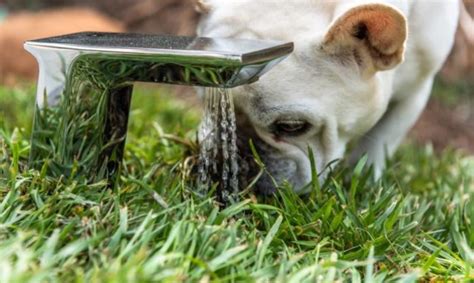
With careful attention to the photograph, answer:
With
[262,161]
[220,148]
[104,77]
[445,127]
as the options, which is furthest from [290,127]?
[445,127]

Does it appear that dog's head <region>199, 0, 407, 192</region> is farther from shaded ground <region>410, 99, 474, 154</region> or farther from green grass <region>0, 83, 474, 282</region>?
shaded ground <region>410, 99, 474, 154</region>

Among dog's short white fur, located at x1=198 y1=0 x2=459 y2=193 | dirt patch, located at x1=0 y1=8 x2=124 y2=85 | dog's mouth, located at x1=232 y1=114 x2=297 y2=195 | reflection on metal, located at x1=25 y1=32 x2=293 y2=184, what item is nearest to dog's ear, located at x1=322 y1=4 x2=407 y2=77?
dog's short white fur, located at x1=198 y1=0 x2=459 y2=193

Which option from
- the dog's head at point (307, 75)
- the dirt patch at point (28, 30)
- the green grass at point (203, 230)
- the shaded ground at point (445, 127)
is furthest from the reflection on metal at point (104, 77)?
the shaded ground at point (445, 127)

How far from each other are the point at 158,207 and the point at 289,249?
378 millimetres

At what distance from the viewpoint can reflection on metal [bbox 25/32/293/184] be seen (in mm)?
2172

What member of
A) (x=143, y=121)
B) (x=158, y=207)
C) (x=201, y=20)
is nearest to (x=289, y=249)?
(x=158, y=207)

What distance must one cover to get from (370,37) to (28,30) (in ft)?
10.7

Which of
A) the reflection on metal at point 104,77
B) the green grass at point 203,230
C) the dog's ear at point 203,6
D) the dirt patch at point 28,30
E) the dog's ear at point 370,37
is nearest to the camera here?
the green grass at point 203,230

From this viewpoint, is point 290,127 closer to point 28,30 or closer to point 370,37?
point 370,37

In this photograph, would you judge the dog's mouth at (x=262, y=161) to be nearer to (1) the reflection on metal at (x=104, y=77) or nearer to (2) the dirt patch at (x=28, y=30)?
(1) the reflection on metal at (x=104, y=77)

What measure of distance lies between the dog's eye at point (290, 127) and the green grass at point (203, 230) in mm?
185

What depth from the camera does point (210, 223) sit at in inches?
85.0

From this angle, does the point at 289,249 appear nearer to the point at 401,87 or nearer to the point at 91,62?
the point at 91,62

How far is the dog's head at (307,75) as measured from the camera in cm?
252
